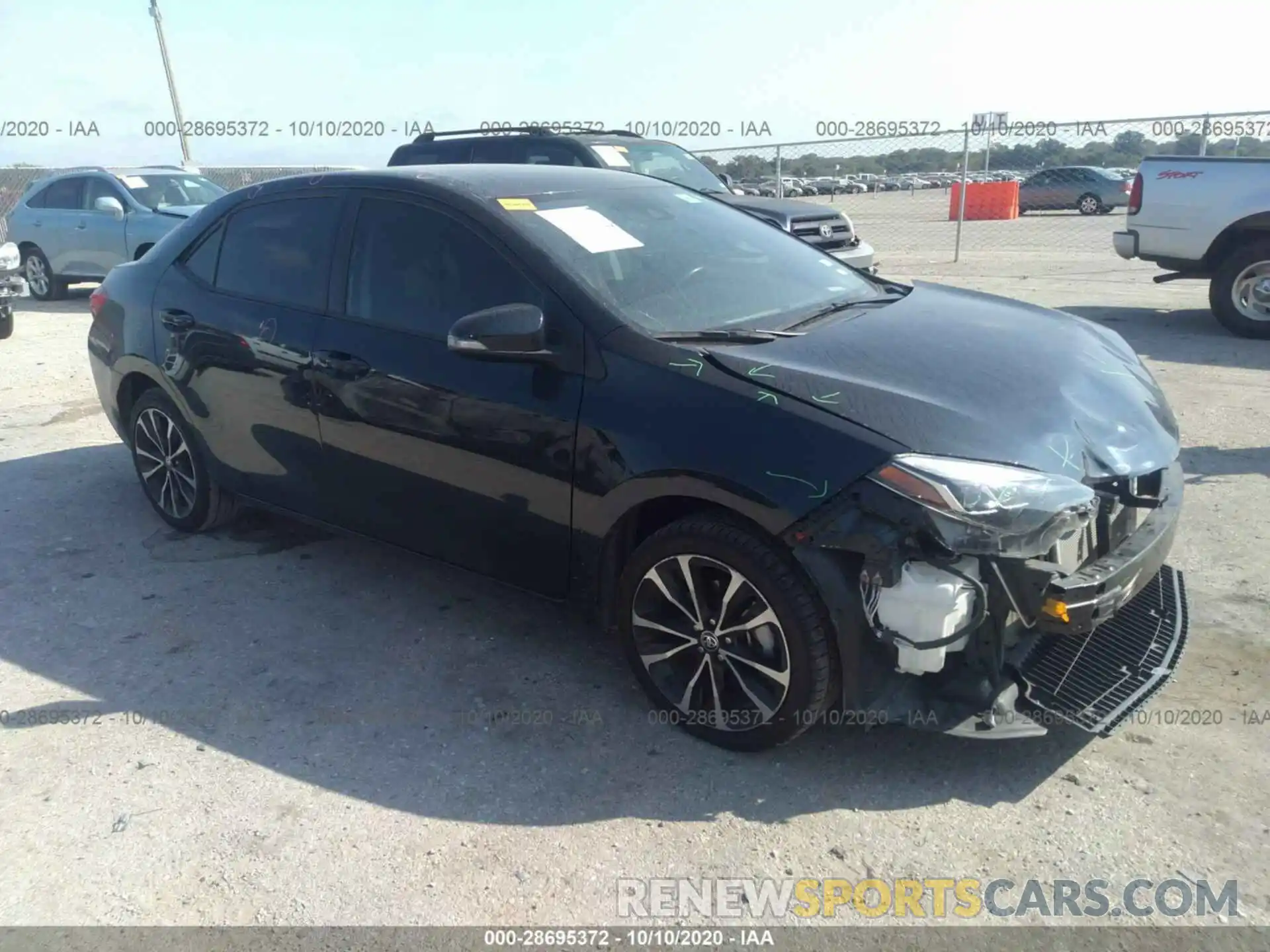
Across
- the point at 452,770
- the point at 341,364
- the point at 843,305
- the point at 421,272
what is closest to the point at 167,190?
the point at 341,364

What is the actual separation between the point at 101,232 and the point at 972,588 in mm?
14007

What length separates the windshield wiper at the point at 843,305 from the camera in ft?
12.4

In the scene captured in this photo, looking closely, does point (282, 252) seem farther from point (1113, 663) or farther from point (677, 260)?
point (1113, 663)

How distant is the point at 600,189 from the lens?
4242mm

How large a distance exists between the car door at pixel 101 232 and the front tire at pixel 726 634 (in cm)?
1234

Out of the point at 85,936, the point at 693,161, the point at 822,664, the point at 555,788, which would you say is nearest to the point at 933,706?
the point at 822,664

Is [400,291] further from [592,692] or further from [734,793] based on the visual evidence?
[734,793]

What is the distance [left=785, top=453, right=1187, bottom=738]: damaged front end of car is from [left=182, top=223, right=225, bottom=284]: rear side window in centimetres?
326

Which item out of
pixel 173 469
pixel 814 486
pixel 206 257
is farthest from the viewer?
pixel 173 469

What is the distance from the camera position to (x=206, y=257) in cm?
490

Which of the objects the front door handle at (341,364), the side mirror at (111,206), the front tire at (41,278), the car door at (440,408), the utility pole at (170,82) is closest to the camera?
the car door at (440,408)

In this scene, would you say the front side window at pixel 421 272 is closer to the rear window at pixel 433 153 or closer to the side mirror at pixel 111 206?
the rear window at pixel 433 153

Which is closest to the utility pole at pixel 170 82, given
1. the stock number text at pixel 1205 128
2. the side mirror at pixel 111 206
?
the side mirror at pixel 111 206

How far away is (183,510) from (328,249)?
181cm
